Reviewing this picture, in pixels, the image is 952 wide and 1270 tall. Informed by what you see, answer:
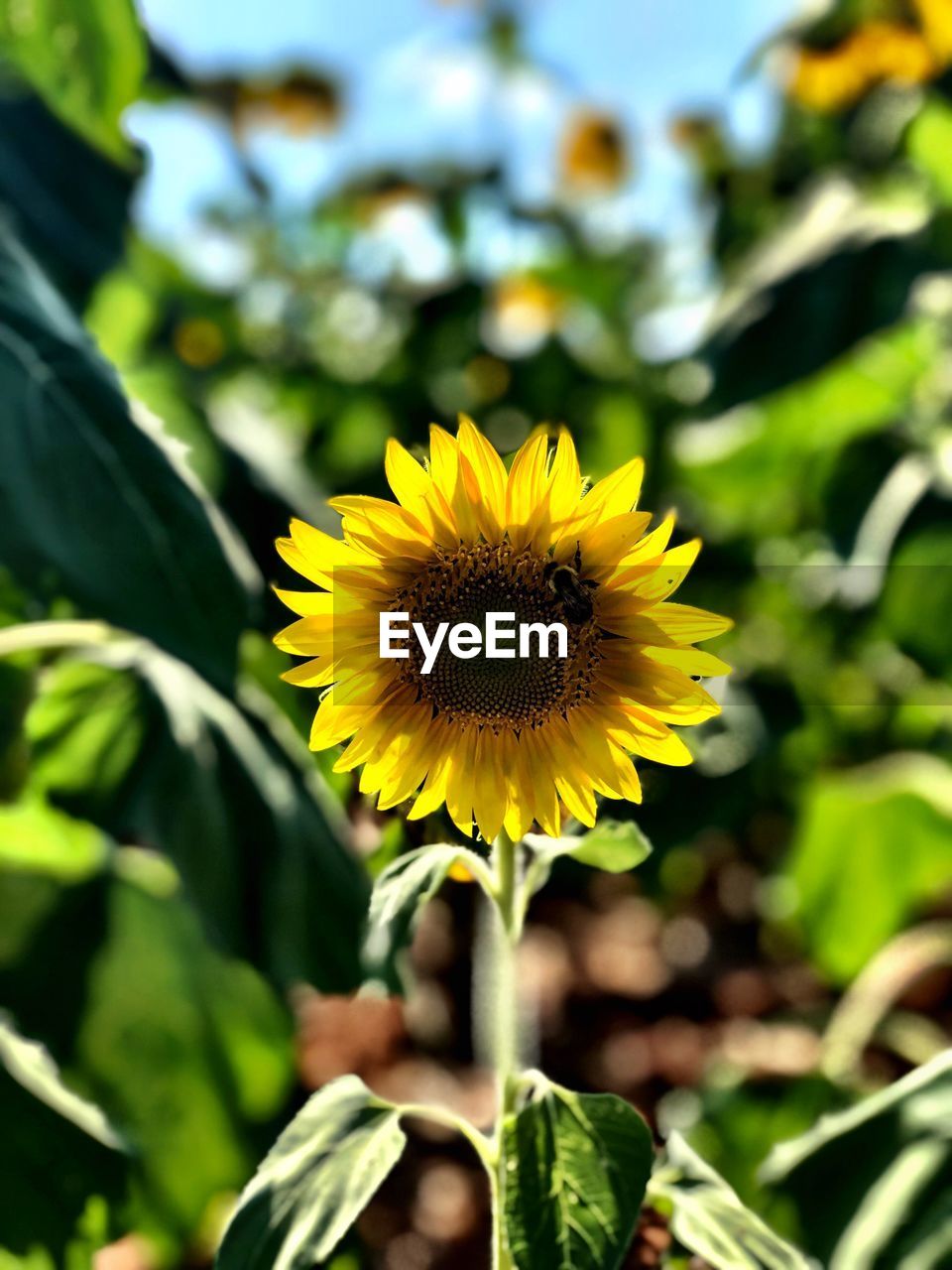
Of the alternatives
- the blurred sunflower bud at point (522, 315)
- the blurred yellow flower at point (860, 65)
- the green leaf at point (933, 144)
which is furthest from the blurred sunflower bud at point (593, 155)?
the green leaf at point (933, 144)

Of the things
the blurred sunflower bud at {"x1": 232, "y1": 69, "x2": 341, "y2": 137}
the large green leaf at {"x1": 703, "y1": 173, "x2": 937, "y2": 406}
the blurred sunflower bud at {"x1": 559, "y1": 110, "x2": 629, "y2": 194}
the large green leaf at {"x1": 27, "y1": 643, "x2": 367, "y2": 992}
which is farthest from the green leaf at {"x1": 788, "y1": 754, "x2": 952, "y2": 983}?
the blurred sunflower bud at {"x1": 232, "y1": 69, "x2": 341, "y2": 137}

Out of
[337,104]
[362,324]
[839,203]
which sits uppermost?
[337,104]

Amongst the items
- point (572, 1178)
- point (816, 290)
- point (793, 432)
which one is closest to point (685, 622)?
point (572, 1178)

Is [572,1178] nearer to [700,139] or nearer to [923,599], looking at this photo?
[923,599]

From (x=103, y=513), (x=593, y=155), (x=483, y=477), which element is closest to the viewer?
(x=483, y=477)

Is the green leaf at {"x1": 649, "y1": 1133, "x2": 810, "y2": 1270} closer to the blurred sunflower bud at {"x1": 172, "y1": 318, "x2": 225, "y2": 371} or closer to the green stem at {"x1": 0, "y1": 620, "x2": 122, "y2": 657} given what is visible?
the green stem at {"x1": 0, "y1": 620, "x2": 122, "y2": 657}

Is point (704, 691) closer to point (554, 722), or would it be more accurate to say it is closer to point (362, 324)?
point (554, 722)

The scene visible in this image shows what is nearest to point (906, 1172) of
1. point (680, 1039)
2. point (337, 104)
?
point (680, 1039)
